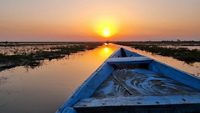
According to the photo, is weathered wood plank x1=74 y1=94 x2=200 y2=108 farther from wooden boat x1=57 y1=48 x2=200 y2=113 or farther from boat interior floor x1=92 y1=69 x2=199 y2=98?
boat interior floor x1=92 y1=69 x2=199 y2=98

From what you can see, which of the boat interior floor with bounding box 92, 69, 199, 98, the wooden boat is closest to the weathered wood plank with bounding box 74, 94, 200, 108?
the wooden boat

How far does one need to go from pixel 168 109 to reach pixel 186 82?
6.87 ft

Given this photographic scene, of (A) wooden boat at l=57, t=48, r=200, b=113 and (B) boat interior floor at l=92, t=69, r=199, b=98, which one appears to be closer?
(A) wooden boat at l=57, t=48, r=200, b=113

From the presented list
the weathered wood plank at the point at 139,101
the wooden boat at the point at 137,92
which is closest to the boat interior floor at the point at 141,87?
the wooden boat at the point at 137,92

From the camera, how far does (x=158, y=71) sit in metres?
6.79

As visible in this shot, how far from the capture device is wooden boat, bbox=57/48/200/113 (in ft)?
10.2

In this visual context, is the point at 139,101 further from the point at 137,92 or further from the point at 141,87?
the point at 141,87

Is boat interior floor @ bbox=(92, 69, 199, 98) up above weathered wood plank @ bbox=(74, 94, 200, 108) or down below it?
below

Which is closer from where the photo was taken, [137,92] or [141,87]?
[137,92]

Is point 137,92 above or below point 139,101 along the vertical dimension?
below

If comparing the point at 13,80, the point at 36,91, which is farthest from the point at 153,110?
the point at 13,80

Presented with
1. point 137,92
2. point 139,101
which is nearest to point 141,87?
point 137,92

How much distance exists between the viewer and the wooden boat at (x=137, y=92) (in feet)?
10.2

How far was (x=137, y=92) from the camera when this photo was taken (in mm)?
4500
